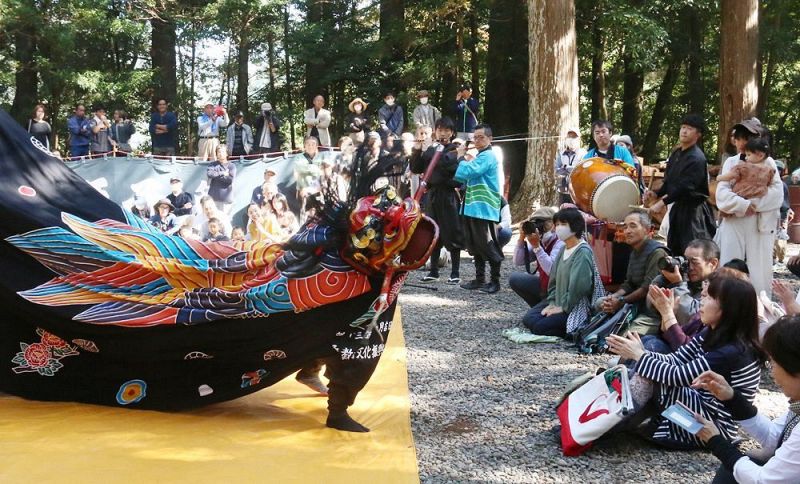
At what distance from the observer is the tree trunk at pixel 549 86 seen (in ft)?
36.7

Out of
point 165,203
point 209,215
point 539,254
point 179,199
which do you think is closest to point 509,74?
point 179,199

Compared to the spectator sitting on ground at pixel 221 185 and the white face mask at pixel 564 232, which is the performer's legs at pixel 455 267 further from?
the spectator sitting on ground at pixel 221 185

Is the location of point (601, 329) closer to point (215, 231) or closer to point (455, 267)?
point (455, 267)

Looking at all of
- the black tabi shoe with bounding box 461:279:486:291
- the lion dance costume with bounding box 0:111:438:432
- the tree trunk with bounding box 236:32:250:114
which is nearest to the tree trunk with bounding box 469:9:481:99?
the tree trunk with bounding box 236:32:250:114

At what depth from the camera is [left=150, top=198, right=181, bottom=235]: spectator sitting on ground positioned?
9.54 m

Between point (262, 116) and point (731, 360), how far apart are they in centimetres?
1122

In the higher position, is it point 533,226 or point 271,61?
point 271,61

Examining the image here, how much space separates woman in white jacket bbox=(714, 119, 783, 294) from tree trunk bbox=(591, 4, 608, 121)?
34.4 ft

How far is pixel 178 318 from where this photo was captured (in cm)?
390

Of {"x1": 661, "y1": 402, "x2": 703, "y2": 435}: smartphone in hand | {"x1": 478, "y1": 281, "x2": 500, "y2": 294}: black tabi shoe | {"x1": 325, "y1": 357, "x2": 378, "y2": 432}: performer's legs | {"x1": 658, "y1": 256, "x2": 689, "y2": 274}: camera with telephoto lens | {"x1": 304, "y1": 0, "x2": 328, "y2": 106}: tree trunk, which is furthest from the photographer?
{"x1": 304, "y1": 0, "x2": 328, "y2": 106}: tree trunk

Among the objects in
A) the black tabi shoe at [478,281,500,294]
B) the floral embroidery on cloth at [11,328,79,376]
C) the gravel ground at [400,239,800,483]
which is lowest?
the gravel ground at [400,239,800,483]

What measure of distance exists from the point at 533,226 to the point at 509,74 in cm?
Answer: 1064

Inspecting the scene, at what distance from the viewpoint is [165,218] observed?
970 centimetres

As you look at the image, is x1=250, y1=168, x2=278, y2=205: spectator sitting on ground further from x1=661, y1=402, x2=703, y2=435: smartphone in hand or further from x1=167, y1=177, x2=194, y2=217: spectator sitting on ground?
x1=661, y1=402, x2=703, y2=435: smartphone in hand
